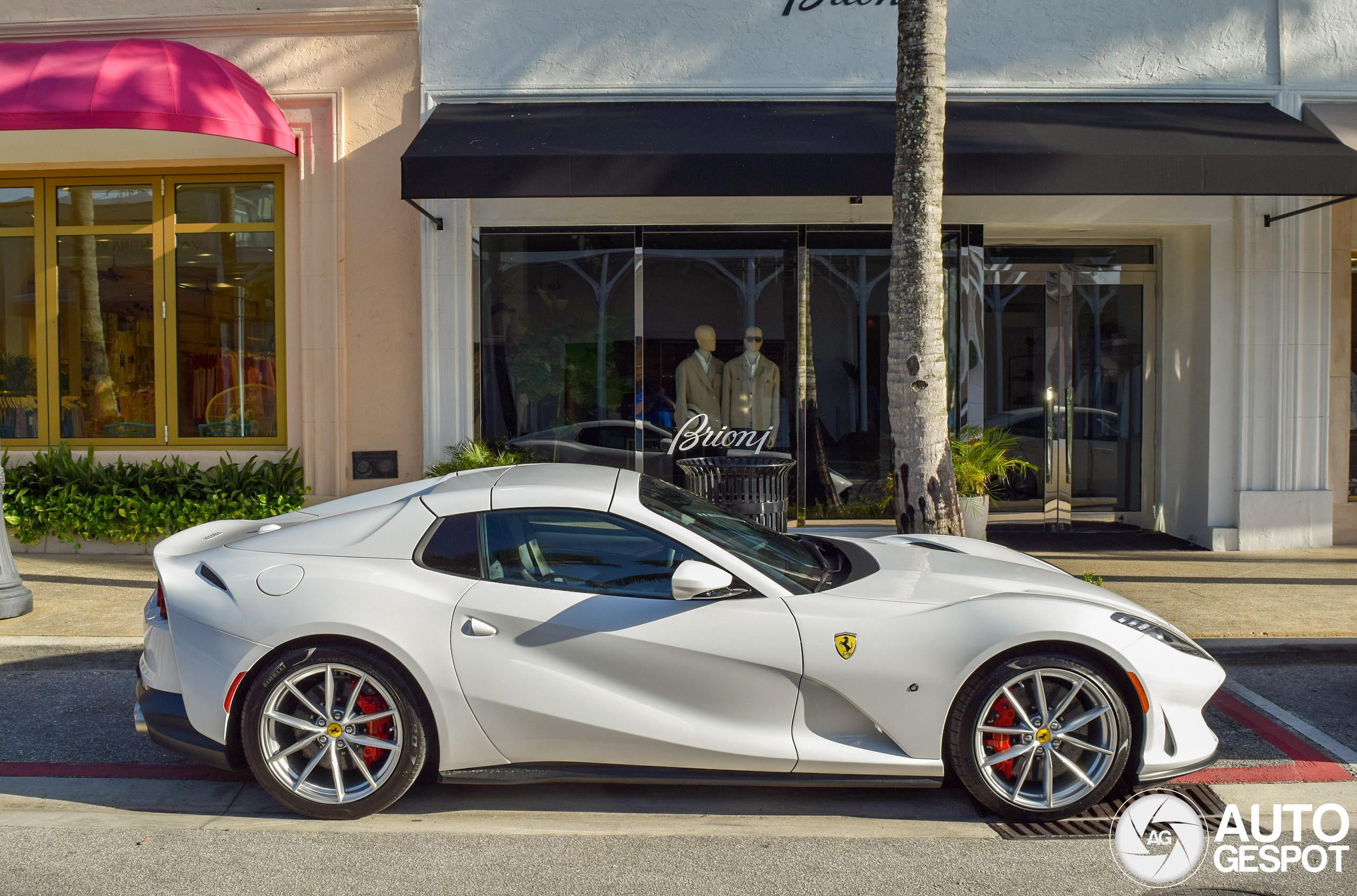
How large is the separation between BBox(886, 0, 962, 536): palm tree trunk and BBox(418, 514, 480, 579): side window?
342 centimetres

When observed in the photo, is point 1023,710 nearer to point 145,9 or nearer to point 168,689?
point 168,689

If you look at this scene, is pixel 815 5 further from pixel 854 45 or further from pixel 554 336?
pixel 554 336

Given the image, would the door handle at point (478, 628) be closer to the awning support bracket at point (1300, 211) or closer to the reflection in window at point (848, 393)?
the reflection in window at point (848, 393)

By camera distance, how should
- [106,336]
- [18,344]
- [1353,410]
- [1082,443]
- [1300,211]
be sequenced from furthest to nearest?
[1082,443]
[18,344]
[106,336]
[1353,410]
[1300,211]

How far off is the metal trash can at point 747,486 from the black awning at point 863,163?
263 centimetres

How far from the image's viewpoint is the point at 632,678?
12.3ft

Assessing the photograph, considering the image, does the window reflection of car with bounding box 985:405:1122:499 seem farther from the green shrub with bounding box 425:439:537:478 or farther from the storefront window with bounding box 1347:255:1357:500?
the green shrub with bounding box 425:439:537:478

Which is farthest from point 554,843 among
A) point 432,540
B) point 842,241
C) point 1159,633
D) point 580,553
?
point 842,241

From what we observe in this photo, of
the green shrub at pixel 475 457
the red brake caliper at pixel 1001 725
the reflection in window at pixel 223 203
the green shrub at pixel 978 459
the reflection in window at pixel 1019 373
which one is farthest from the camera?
the reflection in window at pixel 1019 373

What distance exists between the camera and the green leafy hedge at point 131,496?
9.35 meters

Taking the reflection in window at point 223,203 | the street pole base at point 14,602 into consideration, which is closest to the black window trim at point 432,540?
the street pole base at point 14,602

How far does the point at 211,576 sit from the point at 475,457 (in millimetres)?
5507

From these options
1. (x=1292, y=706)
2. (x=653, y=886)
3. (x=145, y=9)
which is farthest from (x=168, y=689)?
(x=145, y=9)

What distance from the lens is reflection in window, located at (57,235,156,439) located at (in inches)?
404
